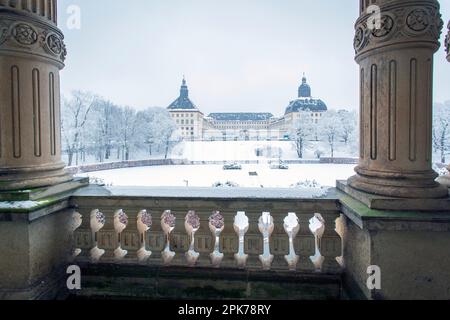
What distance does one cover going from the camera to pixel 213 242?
155 inches

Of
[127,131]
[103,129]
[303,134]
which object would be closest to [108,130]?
[103,129]

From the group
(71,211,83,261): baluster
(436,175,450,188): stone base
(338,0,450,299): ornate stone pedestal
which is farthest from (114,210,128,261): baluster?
(436,175,450,188): stone base

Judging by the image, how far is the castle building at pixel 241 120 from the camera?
382 ft

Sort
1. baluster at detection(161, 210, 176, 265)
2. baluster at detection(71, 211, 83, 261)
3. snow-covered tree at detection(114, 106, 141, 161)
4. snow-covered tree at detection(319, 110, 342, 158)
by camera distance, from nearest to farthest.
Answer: baluster at detection(161, 210, 176, 265) < baluster at detection(71, 211, 83, 261) < snow-covered tree at detection(114, 106, 141, 161) < snow-covered tree at detection(319, 110, 342, 158)

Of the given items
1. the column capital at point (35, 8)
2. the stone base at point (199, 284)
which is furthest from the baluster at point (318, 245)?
the column capital at point (35, 8)

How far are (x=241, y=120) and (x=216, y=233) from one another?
6272 inches

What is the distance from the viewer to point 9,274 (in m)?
3.48

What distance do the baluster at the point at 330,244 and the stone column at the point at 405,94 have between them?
23.2 inches

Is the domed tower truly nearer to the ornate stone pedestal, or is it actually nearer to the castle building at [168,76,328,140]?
the castle building at [168,76,328,140]

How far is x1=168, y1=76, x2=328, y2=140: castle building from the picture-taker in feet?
382

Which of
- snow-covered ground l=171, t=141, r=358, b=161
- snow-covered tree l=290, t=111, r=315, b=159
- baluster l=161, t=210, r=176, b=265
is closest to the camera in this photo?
baluster l=161, t=210, r=176, b=265

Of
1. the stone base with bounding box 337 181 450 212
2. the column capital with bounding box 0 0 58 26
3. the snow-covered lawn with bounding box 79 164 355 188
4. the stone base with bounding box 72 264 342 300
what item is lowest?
the snow-covered lawn with bounding box 79 164 355 188

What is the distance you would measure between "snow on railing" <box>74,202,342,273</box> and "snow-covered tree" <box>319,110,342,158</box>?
69730 mm

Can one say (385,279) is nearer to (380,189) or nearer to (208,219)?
(380,189)
